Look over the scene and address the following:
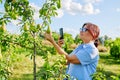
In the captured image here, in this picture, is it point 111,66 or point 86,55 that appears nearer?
point 86,55

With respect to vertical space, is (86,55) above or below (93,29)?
below

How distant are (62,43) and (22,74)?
28.5 feet

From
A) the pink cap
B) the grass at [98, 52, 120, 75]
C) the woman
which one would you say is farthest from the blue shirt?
the grass at [98, 52, 120, 75]

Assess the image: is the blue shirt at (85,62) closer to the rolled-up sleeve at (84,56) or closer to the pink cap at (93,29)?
the rolled-up sleeve at (84,56)

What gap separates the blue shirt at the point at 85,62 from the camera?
409 centimetres

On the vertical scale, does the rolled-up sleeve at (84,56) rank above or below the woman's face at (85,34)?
below

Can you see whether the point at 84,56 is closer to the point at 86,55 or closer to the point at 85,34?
the point at 86,55

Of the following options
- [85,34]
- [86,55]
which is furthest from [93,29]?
[86,55]

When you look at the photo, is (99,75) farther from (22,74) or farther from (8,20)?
(22,74)

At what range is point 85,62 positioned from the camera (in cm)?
412

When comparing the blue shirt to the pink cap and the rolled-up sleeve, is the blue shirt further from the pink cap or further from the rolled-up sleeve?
the pink cap

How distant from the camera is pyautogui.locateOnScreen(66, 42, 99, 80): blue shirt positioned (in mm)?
4090

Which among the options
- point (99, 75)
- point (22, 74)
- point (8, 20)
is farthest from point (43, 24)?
point (22, 74)

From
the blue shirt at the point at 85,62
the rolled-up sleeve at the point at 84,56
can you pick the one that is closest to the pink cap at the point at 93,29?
the blue shirt at the point at 85,62
